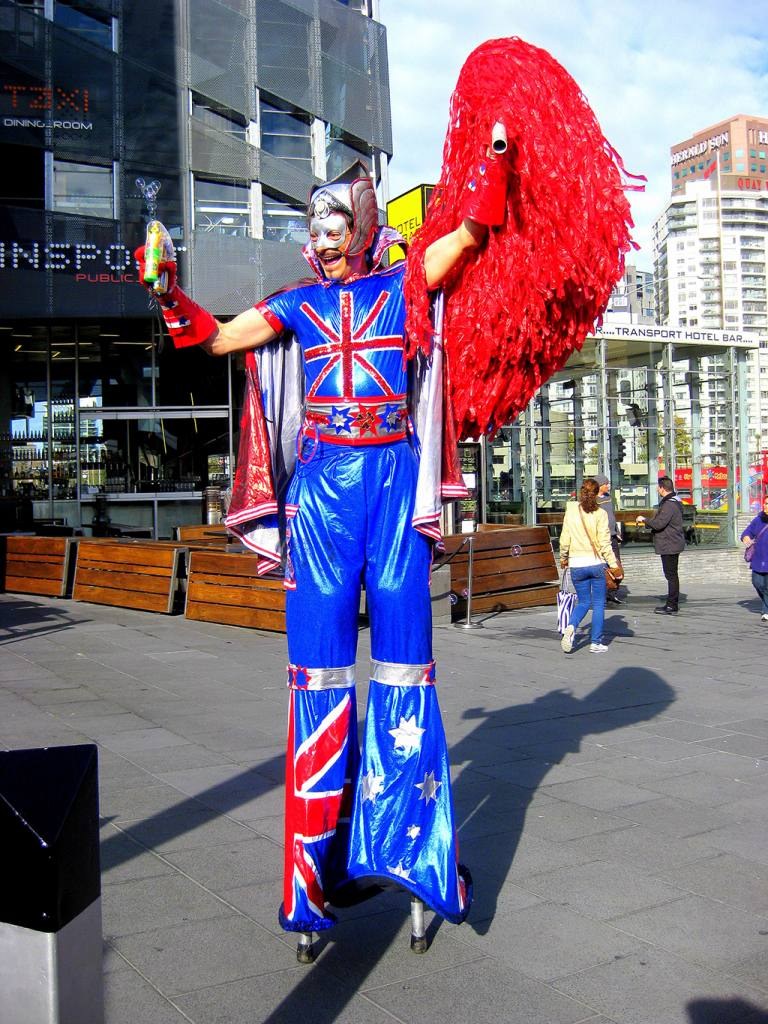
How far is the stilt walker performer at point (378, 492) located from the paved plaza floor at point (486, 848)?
0.87 feet

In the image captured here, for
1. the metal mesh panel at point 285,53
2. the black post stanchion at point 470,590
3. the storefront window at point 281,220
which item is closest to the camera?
the black post stanchion at point 470,590

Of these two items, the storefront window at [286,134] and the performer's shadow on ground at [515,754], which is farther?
the storefront window at [286,134]

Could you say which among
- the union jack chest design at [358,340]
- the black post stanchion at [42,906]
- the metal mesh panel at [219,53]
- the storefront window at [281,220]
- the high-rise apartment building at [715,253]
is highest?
the high-rise apartment building at [715,253]

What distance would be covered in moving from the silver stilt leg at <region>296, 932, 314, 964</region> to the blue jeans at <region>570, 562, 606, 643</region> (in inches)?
279

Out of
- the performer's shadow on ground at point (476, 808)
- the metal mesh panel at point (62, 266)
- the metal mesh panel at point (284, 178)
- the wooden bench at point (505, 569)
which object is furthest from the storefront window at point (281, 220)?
the performer's shadow on ground at point (476, 808)

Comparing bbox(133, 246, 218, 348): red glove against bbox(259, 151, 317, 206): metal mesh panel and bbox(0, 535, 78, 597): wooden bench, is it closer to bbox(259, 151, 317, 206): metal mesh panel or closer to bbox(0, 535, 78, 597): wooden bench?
bbox(0, 535, 78, 597): wooden bench

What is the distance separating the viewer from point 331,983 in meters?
3.04

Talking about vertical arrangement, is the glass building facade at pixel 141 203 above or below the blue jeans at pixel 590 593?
above

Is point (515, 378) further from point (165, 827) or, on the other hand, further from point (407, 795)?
point (165, 827)

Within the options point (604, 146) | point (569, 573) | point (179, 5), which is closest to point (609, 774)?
point (604, 146)

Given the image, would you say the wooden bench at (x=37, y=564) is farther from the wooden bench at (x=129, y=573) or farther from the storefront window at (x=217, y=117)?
the storefront window at (x=217, y=117)

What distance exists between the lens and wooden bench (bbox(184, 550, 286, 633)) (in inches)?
438

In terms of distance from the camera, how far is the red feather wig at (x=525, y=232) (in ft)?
9.67

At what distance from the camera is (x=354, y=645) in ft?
11.0
